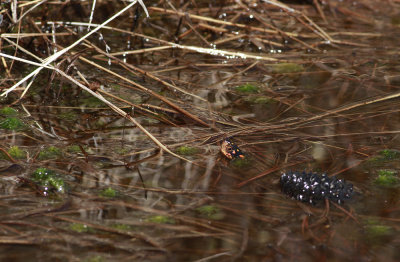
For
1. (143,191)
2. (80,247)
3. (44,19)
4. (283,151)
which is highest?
(44,19)

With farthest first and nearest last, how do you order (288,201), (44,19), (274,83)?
(44,19), (274,83), (288,201)

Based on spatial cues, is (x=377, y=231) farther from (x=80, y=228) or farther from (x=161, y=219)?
(x=80, y=228)

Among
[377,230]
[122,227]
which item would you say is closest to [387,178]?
[377,230]

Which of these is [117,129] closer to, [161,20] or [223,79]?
Answer: [223,79]

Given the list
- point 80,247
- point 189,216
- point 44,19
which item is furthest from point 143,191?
point 44,19

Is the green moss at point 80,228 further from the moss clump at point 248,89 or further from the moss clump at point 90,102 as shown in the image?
the moss clump at point 248,89

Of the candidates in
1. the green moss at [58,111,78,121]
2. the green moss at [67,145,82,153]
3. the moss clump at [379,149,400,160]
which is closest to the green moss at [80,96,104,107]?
the green moss at [58,111,78,121]

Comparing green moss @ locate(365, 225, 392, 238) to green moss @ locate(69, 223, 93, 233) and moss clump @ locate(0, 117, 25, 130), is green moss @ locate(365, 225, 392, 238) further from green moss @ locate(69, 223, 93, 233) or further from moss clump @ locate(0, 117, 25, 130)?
moss clump @ locate(0, 117, 25, 130)
